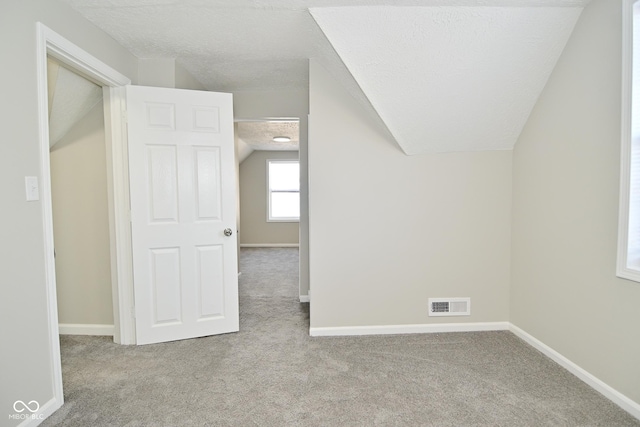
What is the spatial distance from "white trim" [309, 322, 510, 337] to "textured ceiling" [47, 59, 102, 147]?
2563 millimetres

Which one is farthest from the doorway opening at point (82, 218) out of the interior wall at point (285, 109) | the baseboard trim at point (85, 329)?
the interior wall at point (285, 109)

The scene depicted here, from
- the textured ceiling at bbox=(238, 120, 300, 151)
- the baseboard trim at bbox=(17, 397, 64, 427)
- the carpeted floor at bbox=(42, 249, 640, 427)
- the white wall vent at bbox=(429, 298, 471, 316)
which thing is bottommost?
the carpeted floor at bbox=(42, 249, 640, 427)

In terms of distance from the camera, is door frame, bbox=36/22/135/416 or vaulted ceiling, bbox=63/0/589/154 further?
door frame, bbox=36/22/135/416

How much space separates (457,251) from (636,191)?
1.23 metres

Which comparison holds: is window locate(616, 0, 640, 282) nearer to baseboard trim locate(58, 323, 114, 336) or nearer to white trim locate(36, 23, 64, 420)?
white trim locate(36, 23, 64, 420)

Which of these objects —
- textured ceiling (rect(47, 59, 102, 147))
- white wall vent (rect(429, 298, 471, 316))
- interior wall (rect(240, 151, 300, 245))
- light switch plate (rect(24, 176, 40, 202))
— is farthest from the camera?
interior wall (rect(240, 151, 300, 245))

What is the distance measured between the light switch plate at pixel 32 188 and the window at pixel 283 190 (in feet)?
20.1

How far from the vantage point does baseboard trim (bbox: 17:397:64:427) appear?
62.6 inches

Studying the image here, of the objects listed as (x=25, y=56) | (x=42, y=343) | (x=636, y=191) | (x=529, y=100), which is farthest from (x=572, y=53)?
(x=42, y=343)

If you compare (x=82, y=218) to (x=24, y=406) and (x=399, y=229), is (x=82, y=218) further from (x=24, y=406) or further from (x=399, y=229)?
(x=399, y=229)

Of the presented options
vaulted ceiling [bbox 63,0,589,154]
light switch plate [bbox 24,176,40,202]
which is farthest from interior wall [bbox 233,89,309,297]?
light switch plate [bbox 24,176,40,202]

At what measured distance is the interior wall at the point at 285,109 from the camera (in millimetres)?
3541

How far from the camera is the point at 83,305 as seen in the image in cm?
272

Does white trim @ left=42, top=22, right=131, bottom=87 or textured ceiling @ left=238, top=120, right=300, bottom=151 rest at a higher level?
textured ceiling @ left=238, top=120, right=300, bottom=151
